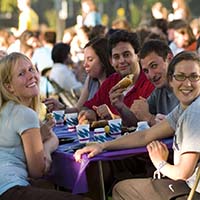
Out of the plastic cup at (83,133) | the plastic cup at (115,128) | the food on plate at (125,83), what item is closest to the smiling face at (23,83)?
the plastic cup at (83,133)

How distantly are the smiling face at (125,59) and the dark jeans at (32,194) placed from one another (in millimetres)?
1931

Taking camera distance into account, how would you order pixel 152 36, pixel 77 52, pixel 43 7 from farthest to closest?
pixel 43 7 < pixel 77 52 < pixel 152 36

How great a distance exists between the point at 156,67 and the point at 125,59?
46 centimetres

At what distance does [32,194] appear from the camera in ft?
13.0

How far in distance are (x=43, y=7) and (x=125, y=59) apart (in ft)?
99.4

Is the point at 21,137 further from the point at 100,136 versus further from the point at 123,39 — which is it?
the point at 123,39

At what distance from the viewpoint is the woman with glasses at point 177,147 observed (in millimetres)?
3846

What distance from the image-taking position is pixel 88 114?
18.6 feet

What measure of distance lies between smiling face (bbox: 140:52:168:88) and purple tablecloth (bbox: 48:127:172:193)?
3.03ft

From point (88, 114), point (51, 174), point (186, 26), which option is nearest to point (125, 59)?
point (88, 114)

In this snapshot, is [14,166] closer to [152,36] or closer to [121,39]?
[121,39]

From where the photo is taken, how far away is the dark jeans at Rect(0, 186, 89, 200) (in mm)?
3928

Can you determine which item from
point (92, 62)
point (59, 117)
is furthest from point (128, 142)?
point (92, 62)

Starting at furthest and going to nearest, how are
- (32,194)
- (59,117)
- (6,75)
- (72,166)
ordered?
(59,117)
(6,75)
(72,166)
(32,194)
